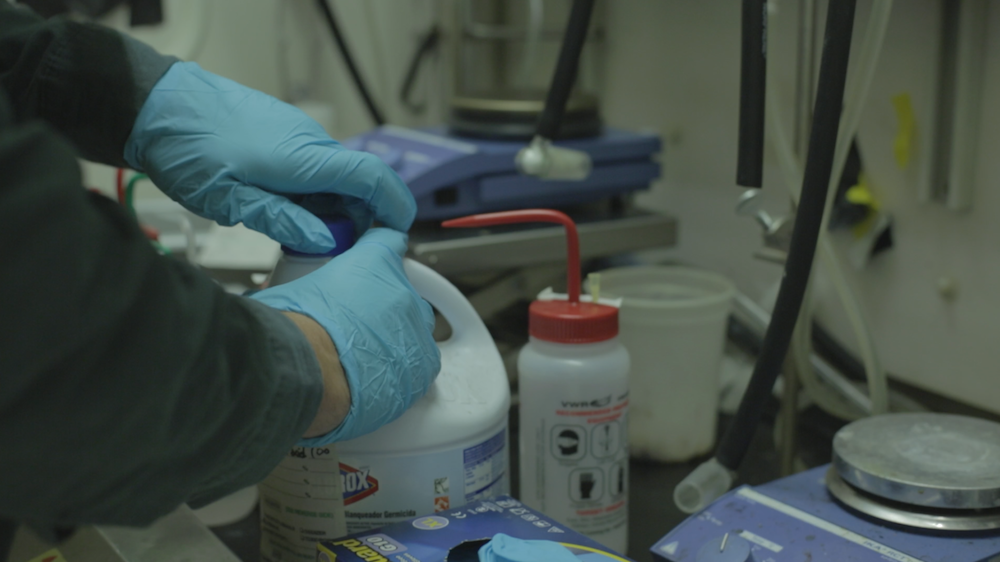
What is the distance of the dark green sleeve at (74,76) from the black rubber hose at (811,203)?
566 mm

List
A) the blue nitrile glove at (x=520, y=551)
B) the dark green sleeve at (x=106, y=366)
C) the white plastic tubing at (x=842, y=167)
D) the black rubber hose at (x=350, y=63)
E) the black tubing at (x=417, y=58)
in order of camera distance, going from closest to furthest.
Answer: the dark green sleeve at (x=106, y=366) < the blue nitrile glove at (x=520, y=551) < the white plastic tubing at (x=842, y=167) < the black rubber hose at (x=350, y=63) < the black tubing at (x=417, y=58)

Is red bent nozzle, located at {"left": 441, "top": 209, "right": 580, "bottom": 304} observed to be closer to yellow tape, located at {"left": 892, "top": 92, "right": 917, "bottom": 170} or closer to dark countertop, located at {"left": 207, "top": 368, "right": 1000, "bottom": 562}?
dark countertop, located at {"left": 207, "top": 368, "right": 1000, "bottom": 562}

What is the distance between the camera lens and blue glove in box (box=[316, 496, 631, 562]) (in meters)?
0.54

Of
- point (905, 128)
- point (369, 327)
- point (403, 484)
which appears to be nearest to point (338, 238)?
point (369, 327)

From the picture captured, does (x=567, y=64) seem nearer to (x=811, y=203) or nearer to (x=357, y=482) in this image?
(x=811, y=203)

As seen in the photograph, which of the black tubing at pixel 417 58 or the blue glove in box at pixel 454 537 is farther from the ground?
the black tubing at pixel 417 58

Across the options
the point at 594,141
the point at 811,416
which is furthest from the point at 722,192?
the point at 811,416

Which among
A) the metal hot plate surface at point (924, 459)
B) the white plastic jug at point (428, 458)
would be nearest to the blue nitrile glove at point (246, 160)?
the white plastic jug at point (428, 458)

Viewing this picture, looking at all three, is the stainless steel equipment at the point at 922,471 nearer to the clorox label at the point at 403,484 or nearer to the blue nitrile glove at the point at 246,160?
the clorox label at the point at 403,484

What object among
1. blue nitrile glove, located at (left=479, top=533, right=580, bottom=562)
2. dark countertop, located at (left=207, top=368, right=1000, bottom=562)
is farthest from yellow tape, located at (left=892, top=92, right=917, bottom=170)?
blue nitrile glove, located at (left=479, top=533, right=580, bottom=562)

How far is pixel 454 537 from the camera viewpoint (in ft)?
1.85

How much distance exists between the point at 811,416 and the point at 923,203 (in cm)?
29

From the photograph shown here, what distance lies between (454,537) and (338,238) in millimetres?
244

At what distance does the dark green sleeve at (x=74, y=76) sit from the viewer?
71cm
